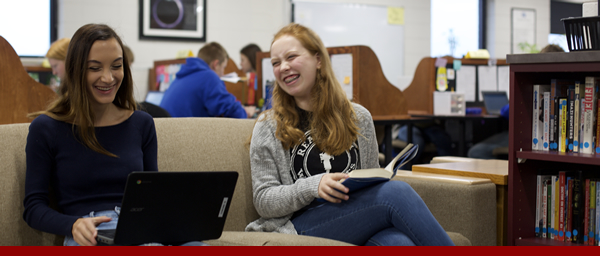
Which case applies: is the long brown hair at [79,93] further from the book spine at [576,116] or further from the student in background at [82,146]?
the book spine at [576,116]

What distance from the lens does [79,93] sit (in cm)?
141

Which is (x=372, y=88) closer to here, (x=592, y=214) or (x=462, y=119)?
(x=462, y=119)

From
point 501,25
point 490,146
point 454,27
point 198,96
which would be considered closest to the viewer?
point 198,96

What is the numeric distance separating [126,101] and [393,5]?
6.01 m

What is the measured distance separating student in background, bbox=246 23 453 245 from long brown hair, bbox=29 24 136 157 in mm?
479

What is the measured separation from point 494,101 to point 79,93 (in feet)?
13.0

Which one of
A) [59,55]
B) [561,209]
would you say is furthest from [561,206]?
[59,55]

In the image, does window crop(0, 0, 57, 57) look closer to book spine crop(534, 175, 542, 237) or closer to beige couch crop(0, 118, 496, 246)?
beige couch crop(0, 118, 496, 246)

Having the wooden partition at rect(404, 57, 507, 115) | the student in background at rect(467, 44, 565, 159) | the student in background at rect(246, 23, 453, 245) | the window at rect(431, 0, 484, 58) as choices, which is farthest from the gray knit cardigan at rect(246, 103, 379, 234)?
the window at rect(431, 0, 484, 58)

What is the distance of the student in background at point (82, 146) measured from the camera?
1.36 meters

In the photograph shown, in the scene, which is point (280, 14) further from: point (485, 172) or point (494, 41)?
point (485, 172)

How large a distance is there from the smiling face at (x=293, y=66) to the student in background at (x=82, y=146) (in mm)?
487

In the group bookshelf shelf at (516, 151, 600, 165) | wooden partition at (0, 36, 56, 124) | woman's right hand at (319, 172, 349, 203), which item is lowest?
woman's right hand at (319, 172, 349, 203)

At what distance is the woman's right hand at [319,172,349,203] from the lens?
4.96 feet
